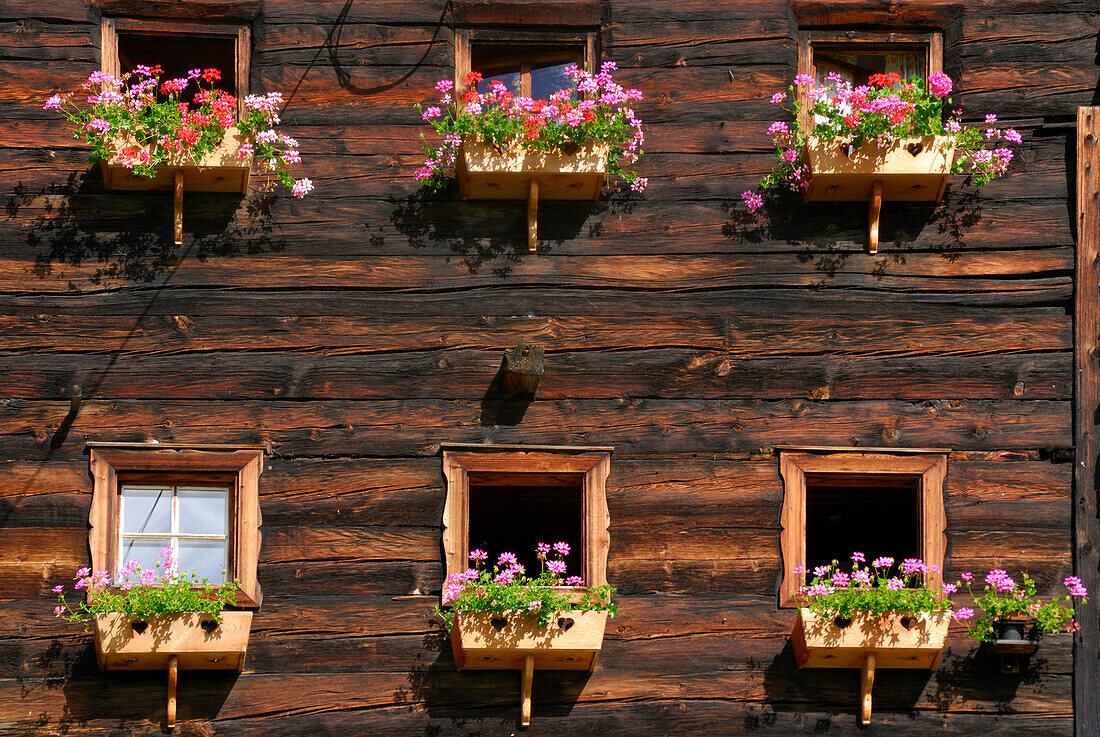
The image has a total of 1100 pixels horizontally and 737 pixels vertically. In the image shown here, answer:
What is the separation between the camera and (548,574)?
8.00 m

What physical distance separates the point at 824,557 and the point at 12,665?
804cm

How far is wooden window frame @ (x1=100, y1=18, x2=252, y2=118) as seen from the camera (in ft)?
29.1

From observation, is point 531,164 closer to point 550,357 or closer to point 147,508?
point 550,357

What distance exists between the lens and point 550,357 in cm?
858

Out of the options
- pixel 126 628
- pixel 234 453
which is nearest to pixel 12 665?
Answer: pixel 126 628

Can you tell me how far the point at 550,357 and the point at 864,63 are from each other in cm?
301

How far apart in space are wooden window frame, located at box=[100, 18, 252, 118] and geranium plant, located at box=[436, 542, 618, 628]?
11.2 ft

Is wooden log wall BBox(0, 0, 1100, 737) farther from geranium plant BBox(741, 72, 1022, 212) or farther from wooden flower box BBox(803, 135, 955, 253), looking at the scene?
wooden flower box BBox(803, 135, 955, 253)

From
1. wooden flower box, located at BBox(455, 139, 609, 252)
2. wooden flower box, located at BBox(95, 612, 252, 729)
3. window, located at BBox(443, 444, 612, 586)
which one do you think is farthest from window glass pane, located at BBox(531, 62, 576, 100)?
wooden flower box, located at BBox(95, 612, 252, 729)

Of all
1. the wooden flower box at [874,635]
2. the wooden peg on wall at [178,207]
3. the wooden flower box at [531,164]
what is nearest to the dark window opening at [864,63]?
the wooden flower box at [531,164]

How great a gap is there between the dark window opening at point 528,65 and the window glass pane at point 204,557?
11.2 feet

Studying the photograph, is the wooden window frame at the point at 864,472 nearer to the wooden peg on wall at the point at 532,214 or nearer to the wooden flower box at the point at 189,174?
the wooden peg on wall at the point at 532,214

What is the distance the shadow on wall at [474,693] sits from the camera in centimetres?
812

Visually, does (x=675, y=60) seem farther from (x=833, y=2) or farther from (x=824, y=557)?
(x=824, y=557)
